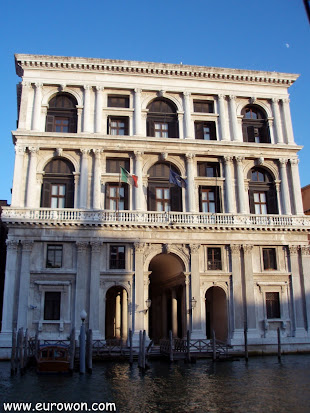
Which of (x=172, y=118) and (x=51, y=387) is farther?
(x=172, y=118)

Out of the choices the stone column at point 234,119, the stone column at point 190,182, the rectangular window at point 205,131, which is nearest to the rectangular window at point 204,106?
the rectangular window at point 205,131

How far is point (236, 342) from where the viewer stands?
32500 millimetres

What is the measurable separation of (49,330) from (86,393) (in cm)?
1381

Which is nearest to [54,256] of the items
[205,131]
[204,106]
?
[205,131]

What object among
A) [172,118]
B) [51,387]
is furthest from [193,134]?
[51,387]

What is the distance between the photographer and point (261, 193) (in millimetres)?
37531

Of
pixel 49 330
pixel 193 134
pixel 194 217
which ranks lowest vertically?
pixel 49 330

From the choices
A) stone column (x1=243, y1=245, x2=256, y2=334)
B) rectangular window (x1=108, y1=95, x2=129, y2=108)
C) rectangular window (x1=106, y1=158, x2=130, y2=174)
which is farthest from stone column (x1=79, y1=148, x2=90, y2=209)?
stone column (x1=243, y1=245, x2=256, y2=334)

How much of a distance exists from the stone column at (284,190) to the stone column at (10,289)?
20695mm

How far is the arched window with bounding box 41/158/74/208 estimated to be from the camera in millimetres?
34562

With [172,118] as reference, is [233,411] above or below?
Answer: below

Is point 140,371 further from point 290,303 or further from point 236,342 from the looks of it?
point 290,303

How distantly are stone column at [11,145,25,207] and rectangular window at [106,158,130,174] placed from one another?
21.2 feet

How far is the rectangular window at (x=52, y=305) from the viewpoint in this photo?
104ft
